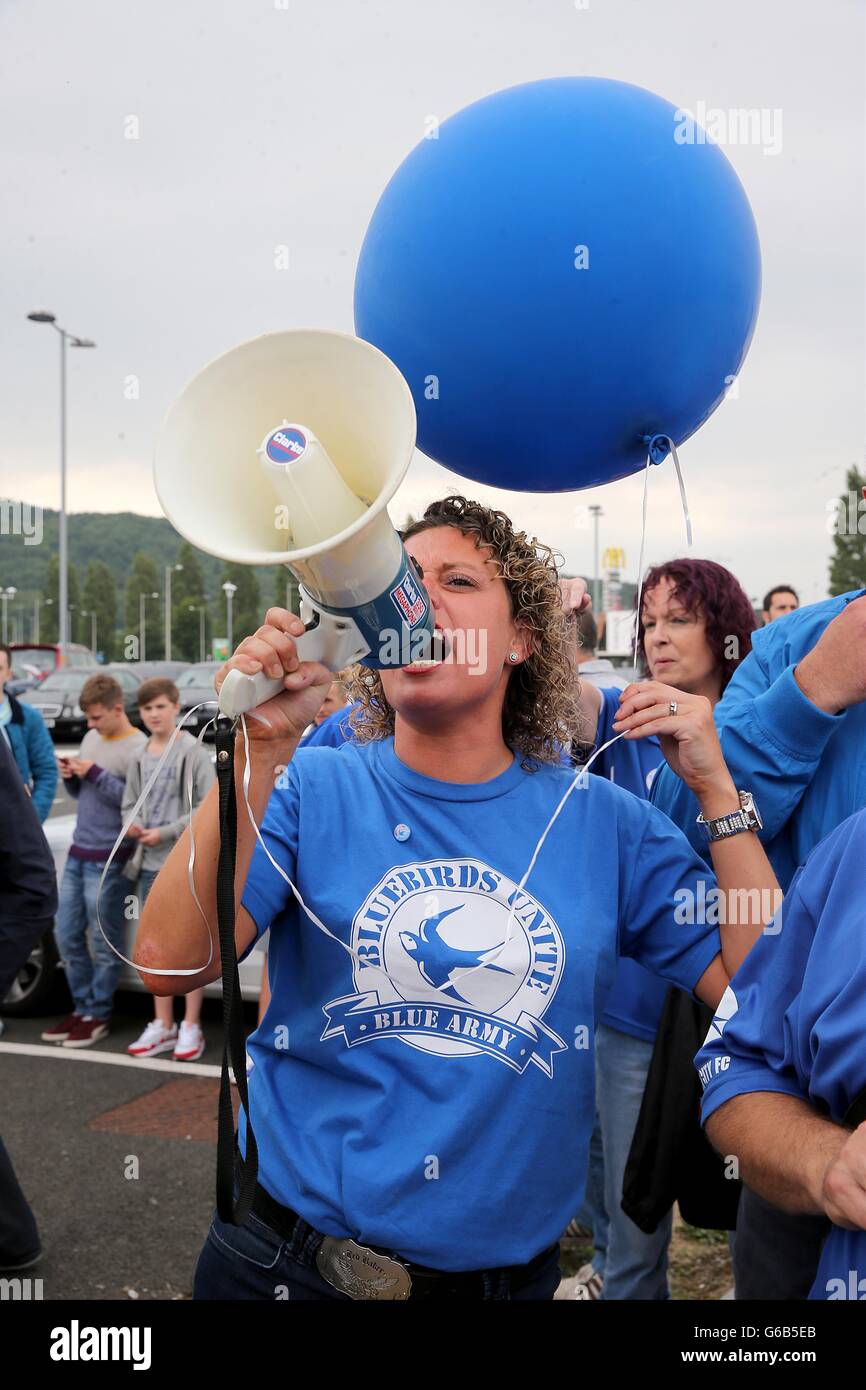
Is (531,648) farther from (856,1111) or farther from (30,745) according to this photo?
(30,745)

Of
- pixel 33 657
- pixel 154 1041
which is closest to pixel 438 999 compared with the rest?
pixel 154 1041

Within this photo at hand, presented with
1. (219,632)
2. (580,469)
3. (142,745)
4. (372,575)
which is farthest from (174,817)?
(219,632)

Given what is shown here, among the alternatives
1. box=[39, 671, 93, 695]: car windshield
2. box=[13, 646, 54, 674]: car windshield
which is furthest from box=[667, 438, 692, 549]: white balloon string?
box=[13, 646, 54, 674]: car windshield

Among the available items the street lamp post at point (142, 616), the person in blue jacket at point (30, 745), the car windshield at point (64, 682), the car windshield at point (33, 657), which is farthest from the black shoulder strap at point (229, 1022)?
the street lamp post at point (142, 616)

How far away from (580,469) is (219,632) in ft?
307

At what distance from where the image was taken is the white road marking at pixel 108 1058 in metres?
5.45

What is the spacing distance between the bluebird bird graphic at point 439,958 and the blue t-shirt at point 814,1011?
0.34 metres

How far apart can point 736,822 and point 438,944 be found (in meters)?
0.52

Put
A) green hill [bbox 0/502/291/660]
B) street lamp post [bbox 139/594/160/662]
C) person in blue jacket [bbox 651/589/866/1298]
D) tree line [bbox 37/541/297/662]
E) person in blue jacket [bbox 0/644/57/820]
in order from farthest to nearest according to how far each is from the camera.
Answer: green hill [bbox 0/502/291/660], tree line [bbox 37/541/297/662], street lamp post [bbox 139/594/160/662], person in blue jacket [bbox 0/644/57/820], person in blue jacket [bbox 651/589/866/1298]

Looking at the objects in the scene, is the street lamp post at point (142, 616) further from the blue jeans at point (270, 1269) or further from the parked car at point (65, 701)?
the blue jeans at point (270, 1269)

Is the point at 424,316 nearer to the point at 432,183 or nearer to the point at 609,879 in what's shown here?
the point at 432,183

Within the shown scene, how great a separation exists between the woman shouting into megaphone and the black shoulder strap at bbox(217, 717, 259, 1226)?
60 millimetres

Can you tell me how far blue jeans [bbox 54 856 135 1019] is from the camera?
5797mm

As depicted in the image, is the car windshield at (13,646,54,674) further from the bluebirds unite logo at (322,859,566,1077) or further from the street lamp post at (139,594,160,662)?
the street lamp post at (139,594,160,662)
